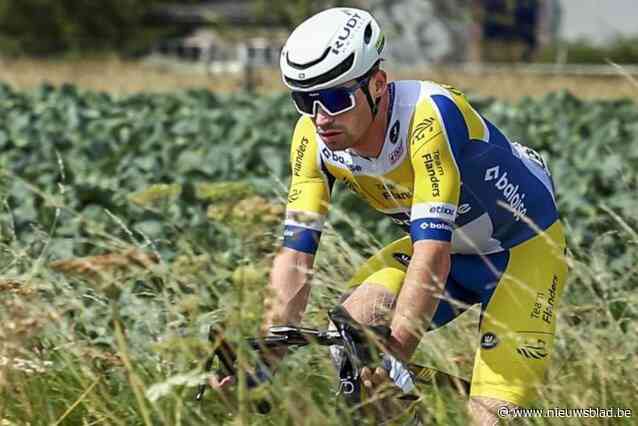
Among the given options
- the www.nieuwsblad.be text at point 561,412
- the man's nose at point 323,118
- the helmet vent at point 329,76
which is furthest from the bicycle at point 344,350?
the helmet vent at point 329,76

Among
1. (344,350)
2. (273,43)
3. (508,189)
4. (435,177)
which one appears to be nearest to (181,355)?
(344,350)

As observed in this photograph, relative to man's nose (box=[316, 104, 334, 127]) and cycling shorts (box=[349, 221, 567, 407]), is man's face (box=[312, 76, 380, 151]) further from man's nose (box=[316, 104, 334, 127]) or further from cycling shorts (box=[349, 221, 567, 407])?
cycling shorts (box=[349, 221, 567, 407])

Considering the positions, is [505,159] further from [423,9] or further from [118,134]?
[423,9]

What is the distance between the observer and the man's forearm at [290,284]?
4672 millimetres

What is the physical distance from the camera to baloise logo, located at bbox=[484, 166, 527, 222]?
195 inches

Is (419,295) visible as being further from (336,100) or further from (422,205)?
(336,100)

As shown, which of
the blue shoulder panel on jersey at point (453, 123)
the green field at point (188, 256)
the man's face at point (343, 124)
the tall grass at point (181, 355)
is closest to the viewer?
the tall grass at point (181, 355)

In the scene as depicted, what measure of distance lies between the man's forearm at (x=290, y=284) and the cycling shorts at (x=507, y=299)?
26 centimetres

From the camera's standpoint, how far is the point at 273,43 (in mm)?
34219

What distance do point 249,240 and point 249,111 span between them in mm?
12062

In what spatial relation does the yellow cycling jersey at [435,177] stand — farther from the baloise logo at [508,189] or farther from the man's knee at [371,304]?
the man's knee at [371,304]

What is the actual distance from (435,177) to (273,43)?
30088 mm

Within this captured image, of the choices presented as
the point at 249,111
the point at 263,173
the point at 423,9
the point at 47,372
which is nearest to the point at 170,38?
the point at 423,9

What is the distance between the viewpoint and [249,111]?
1587 centimetres
